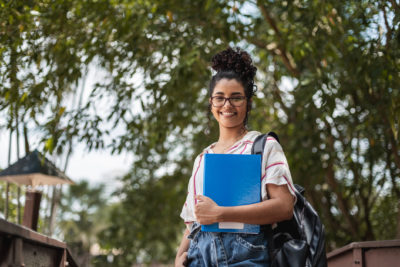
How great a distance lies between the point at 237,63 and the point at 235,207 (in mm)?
634

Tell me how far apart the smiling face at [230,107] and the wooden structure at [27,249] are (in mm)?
919

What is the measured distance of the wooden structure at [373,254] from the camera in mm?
2514

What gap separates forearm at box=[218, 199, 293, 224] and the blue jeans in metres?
0.08

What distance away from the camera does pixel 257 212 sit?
1.69 metres

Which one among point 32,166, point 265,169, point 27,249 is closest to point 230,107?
point 265,169

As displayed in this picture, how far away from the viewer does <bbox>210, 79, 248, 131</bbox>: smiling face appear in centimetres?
198

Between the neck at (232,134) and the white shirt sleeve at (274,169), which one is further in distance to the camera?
the neck at (232,134)

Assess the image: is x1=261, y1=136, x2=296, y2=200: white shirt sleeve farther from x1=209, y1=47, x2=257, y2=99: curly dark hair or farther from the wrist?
x1=209, y1=47, x2=257, y2=99: curly dark hair

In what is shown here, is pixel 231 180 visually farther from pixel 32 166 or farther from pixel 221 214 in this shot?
pixel 32 166

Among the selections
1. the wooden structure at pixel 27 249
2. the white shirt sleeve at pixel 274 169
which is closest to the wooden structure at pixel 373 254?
the white shirt sleeve at pixel 274 169

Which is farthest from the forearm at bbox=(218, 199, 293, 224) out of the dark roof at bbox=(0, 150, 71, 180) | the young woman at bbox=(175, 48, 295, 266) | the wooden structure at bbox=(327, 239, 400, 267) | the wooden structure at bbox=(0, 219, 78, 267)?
the dark roof at bbox=(0, 150, 71, 180)

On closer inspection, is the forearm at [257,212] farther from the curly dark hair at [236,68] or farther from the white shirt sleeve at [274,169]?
the curly dark hair at [236,68]

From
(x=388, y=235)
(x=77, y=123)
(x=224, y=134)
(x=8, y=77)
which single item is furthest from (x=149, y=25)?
(x=388, y=235)

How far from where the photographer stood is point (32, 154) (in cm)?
450
